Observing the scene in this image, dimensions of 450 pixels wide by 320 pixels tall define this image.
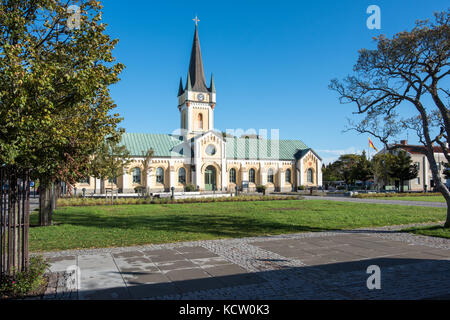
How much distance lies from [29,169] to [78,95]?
5.37 ft

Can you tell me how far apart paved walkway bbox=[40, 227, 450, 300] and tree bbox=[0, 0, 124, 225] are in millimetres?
2302

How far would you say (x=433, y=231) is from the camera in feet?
38.1

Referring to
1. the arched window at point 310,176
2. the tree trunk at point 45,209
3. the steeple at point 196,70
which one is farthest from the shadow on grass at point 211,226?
the arched window at point 310,176

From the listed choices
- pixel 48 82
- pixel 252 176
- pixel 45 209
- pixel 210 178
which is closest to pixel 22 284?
pixel 48 82

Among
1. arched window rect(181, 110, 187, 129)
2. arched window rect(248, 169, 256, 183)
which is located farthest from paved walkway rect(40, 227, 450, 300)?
arched window rect(181, 110, 187, 129)

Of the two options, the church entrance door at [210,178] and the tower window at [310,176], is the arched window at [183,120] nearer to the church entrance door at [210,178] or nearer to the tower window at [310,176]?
the church entrance door at [210,178]

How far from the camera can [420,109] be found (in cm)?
1234

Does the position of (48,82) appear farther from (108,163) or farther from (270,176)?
(270,176)

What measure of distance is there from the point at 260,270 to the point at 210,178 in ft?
130

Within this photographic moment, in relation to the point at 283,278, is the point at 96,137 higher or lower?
higher

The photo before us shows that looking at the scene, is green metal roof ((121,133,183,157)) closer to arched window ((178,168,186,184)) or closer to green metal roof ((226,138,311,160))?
arched window ((178,168,186,184))

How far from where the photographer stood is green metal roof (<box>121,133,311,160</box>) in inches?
1747
